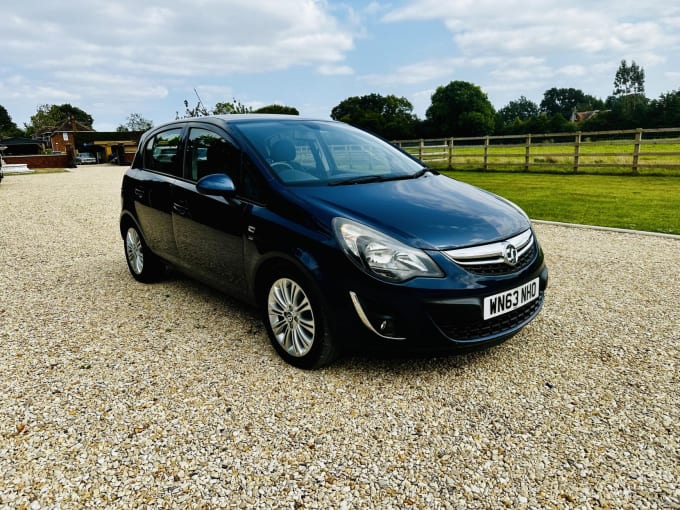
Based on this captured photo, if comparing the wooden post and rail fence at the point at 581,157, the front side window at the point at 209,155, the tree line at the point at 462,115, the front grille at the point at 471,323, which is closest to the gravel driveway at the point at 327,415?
the front grille at the point at 471,323

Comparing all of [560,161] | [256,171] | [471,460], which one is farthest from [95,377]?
[560,161]

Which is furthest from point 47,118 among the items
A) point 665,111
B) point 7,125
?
point 665,111

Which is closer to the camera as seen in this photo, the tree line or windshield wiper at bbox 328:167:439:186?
windshield wiper at bbox 328:167:439:186

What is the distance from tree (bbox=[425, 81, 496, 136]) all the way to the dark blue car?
78.2 meters

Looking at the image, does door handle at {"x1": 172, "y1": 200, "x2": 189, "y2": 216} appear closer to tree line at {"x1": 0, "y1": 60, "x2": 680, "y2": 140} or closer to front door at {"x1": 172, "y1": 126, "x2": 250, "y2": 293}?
front door at {"x1": 172, "y1": 126, "x2": 250, "y2": 293}

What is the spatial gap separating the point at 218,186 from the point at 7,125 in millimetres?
130510

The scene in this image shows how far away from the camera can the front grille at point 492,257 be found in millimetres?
2922

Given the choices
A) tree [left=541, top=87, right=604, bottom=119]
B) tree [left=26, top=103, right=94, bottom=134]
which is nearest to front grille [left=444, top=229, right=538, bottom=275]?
tree [left=26, top=103, right=94, bottom=134]

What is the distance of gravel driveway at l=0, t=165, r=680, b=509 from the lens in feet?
7.40

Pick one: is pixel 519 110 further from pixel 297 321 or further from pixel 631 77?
pixel 297 321

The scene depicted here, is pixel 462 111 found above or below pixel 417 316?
above

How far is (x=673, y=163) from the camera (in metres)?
15.8

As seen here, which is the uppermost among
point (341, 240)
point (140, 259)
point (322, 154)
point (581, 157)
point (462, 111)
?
point (462, 111)

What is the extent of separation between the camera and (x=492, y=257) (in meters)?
3.01
